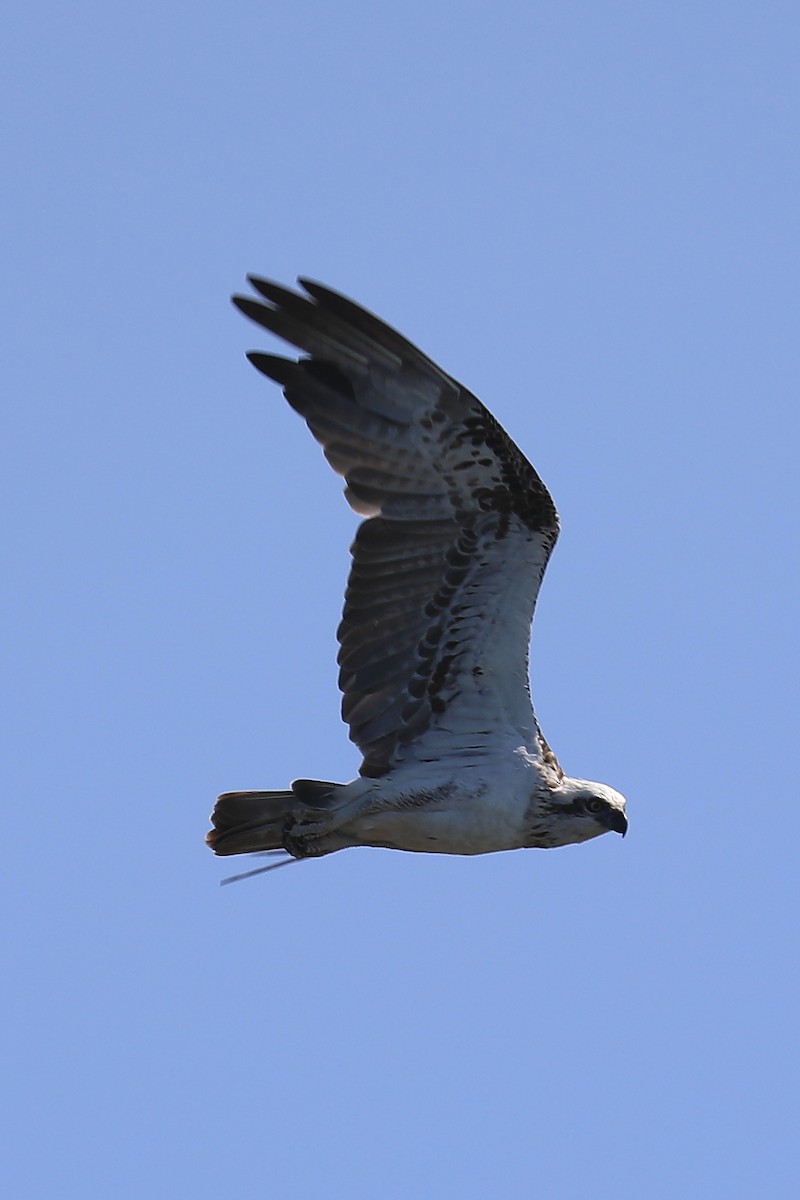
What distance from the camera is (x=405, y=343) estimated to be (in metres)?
16.5

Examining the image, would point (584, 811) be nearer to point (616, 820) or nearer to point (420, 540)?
point (616, 820)

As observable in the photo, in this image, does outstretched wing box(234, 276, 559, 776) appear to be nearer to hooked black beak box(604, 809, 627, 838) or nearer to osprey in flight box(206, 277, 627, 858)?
osprey in flight box(206, 277, 627, 858)

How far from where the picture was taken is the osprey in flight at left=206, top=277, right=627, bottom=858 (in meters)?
16.5

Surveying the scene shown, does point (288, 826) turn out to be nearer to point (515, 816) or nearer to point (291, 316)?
point (515, 816)

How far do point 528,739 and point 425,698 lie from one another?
616mm

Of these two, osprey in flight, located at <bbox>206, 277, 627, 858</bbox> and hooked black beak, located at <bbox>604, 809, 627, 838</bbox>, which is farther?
hooked black beak, located at <bbox>604, 809, 627, 838</bbox>

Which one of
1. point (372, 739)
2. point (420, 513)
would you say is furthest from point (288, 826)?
point (420, 513)

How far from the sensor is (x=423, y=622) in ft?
54.9

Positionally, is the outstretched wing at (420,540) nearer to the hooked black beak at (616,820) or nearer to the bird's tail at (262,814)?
the bird's tail at (262,814)

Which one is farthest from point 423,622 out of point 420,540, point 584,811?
point 584,811

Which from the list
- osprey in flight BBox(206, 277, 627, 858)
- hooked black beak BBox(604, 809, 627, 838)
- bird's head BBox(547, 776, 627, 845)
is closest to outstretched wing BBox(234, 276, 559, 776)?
osprey in flight BBox(206, 277, 627, 858)

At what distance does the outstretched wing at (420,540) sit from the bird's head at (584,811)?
311 mm

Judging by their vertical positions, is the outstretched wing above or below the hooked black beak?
above

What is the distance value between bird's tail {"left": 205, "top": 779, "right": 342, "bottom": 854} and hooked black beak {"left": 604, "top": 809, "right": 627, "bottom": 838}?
1502mm
